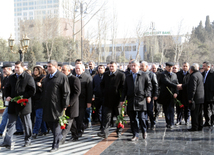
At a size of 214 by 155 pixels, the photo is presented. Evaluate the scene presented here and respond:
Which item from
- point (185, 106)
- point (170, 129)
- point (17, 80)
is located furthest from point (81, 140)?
point (185, 106)

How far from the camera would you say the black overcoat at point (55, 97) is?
618cm

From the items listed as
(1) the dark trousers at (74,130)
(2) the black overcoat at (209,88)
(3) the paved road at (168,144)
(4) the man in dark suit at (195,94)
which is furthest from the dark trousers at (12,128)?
(2) the black overcoat at (209,88)

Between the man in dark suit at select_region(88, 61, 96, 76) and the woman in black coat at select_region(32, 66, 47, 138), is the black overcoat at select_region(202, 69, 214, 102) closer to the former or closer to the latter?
the man in dark suit at select_region(88, 61, 96, 76)

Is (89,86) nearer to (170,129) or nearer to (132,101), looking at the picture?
(132,101)

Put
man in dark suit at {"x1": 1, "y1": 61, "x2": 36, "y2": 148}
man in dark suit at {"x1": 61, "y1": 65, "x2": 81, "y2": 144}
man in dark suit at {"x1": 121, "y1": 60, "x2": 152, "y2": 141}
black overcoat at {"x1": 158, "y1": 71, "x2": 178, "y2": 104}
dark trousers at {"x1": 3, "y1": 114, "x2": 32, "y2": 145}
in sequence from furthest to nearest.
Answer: black overcoat at {"x1": 158, "y1": 71, "x2": 178, "y2": 104}, man in dark suit at {"x1": 121, "y1": 60, "x2": 152, "y2": 141}, man in dark suit at {"x1": 61, "y1": 65, "x2": 81, "y2": 144}, man in dark suit at {"x1": 1, "y1": 61, "x2": 36, "y2": 148}, dark trousers at {"x1": 3, "y1": 114, "x2": 32, "y2": 145}

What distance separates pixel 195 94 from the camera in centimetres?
822

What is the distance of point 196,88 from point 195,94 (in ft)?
0.64

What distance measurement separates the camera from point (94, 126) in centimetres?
939

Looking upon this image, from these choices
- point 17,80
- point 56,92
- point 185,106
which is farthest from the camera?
point 185,106

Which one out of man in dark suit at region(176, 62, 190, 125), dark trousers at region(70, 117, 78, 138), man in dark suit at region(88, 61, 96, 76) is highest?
man in dark suit at region(88, 61, 96, 76)

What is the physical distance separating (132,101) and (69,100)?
171cm

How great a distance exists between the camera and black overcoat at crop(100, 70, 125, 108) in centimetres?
745

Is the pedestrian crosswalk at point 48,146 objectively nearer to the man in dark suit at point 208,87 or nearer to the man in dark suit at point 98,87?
the man in dark suit at point 98,87

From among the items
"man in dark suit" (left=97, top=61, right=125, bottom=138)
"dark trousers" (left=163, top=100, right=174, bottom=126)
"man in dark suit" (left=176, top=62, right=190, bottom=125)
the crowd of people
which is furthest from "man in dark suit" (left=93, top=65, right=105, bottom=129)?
"man in dark suit" (left=176, top=62, right=190, bottom=125)
